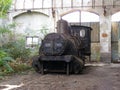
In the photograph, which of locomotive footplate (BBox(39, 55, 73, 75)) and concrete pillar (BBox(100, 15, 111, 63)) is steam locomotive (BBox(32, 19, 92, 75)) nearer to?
locomotive footplate (BBox(39, 55, 73, 75))

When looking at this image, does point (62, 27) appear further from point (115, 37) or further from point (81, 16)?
point (115, 37)

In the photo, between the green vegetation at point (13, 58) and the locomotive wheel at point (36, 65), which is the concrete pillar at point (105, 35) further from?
the locomotive wheel at point (36, 65)

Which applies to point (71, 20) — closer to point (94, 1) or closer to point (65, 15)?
point (65, 15)

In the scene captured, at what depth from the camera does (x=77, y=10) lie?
22.5 m

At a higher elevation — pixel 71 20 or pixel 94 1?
pixel 94 1

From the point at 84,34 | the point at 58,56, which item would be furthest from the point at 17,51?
the point at 58,56

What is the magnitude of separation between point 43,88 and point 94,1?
14659 mm

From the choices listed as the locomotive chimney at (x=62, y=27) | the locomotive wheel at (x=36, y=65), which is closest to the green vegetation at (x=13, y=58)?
the locomotive wheel at (x=36, y=65)

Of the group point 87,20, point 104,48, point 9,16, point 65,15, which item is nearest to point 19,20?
point 9,16

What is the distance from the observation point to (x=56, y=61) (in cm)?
1276

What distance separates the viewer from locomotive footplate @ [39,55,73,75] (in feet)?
40.7

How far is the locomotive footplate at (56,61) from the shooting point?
12.4 meters

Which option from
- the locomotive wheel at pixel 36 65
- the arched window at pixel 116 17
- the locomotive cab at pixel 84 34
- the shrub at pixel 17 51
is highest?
the arched window at pixel 116 17

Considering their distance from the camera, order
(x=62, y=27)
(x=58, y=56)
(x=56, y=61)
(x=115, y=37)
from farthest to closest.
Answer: (x=115, y=37), (x=62, y=27), (x=56, y=61), (x=58, y=56)
